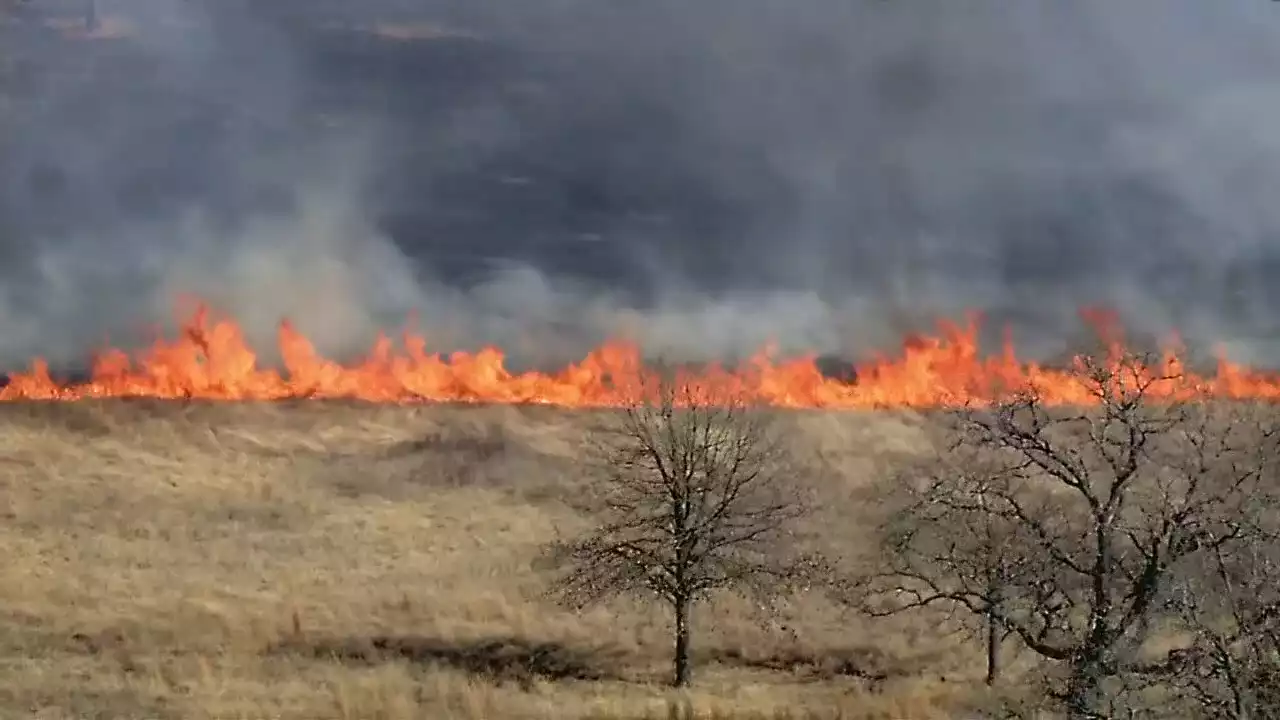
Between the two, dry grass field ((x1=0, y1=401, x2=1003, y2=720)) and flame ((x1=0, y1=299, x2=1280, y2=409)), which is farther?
flame ((x1=0, y1=299, x2=1280, y2=409))

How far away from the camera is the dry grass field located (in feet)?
94.0

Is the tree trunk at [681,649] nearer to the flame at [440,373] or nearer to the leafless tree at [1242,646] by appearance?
the leafless tree at [1242,646]

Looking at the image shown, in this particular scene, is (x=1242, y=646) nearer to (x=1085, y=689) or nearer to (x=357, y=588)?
(x=1085, y=689)

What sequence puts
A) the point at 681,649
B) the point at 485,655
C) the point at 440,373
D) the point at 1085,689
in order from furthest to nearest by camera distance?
the point at 440,373, the point at 485,655, the point at 681,649, the point at 1085,689

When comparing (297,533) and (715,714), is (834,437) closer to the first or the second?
(297,533)

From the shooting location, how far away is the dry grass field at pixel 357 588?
94.0ft

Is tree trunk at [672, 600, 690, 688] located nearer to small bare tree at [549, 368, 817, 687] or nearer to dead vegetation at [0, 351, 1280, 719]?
small bare tree at [549, 368, 817, 687]

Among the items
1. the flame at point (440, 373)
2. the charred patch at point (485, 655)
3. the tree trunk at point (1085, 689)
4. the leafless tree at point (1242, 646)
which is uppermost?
the flame at point (440, 373)

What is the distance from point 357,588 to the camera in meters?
41.2

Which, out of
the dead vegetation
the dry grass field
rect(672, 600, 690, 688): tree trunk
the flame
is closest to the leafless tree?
the dead vegetation

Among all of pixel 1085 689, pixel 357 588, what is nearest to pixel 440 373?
pixel 357 588

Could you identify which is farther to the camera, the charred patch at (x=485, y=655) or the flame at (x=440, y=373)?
the flame at (x=440, y=373)

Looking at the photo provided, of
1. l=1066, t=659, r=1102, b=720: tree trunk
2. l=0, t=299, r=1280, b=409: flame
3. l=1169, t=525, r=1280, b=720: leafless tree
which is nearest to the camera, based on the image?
l=1169, t=525, r=1280, b=720: leafless tree

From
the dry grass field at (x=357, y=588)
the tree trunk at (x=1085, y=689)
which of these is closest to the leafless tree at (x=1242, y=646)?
the tree trunk at (x=1085, y=689)
